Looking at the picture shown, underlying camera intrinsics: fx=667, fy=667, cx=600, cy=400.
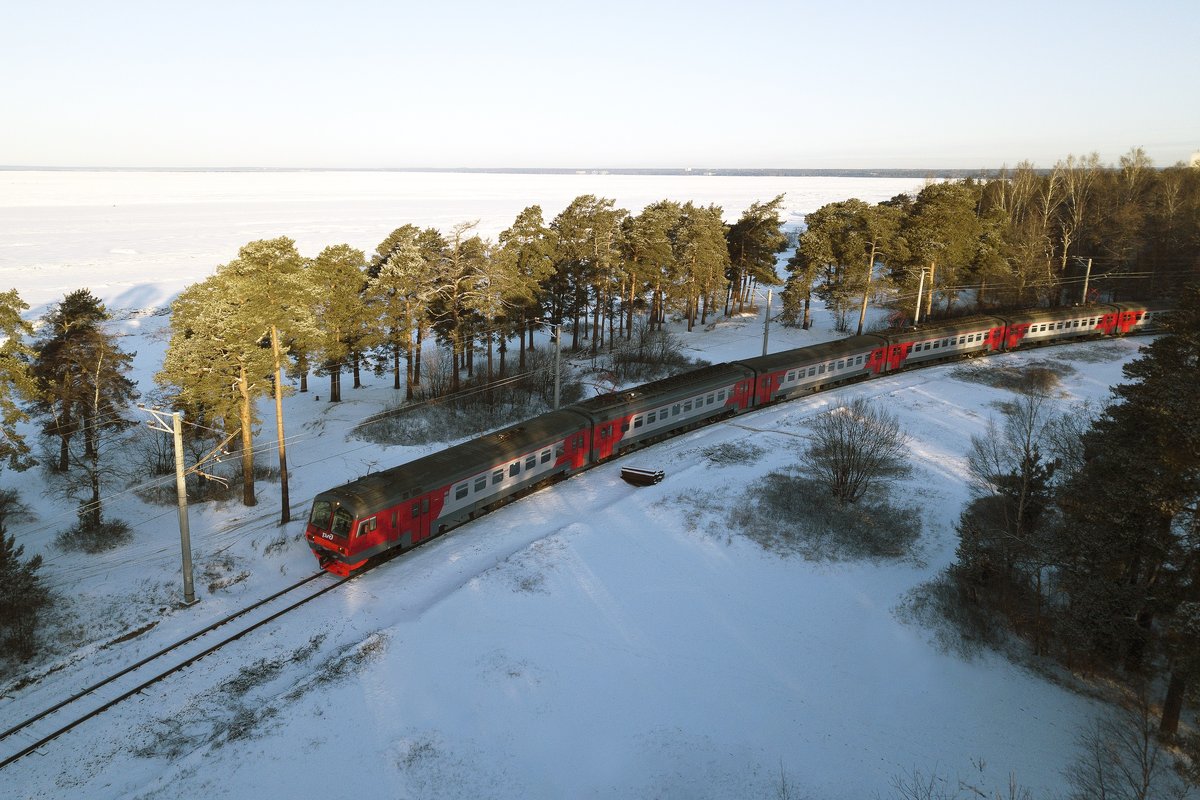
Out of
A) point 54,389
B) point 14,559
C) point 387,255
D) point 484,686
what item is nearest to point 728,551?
point 484,686

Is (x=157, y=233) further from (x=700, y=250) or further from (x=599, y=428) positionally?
(x=599, y=428)

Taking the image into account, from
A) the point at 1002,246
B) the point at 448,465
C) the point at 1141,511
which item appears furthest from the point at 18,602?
the point at 1002,246

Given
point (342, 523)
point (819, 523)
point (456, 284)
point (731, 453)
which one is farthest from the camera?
point (456, 284)

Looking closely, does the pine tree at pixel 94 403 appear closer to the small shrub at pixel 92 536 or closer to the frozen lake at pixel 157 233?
the small shrub at pixel 92 536

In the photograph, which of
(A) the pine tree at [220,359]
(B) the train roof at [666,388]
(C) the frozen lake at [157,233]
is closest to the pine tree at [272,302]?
(A) the pine tree at [220,359]

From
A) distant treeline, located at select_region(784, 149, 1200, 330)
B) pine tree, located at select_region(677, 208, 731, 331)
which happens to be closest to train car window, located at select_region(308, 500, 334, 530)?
pine tree, located at select_region(677, 208, 731, 331)

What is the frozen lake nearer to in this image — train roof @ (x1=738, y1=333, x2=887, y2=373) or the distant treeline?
the distant treeline
